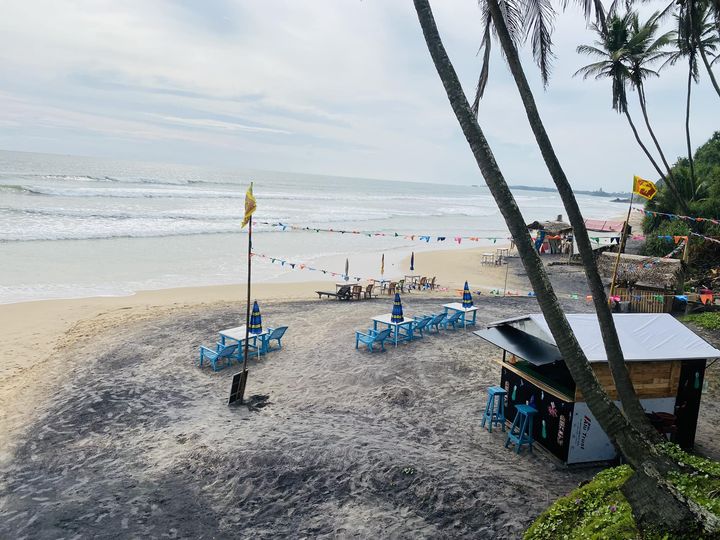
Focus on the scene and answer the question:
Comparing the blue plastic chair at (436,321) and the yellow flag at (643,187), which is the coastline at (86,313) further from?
the yellow flag at (643,187)

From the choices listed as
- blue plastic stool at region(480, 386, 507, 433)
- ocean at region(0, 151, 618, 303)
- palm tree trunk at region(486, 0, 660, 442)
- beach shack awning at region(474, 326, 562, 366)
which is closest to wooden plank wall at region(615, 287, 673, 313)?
beach shack awning at region(474, 326, 562, 366)

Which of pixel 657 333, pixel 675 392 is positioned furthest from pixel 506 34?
pixel 675 392

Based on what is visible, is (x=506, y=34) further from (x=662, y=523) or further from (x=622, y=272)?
(x=622, y=272)

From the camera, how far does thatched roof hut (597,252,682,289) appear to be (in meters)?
15.5

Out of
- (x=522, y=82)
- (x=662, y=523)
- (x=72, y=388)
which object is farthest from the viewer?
(x=72, y=388)

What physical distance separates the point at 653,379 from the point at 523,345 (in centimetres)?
185

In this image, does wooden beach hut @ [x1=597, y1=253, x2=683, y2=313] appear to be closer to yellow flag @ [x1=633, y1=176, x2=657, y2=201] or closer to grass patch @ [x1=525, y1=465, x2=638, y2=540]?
yellow flag @ [x1=633, y1=176, x2=657, y2=201]

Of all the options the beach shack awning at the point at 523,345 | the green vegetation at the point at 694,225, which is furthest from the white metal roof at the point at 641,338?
the green vegetation at the point at 694,225

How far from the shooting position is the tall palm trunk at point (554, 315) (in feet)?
14.6

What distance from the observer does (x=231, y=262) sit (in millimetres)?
26156

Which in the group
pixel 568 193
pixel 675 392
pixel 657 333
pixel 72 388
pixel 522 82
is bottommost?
pixel 72 388

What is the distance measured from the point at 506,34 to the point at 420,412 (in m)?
6.26

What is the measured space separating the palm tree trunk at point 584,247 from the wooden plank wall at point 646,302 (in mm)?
11264

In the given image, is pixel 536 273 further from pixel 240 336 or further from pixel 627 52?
pixel 627 52
